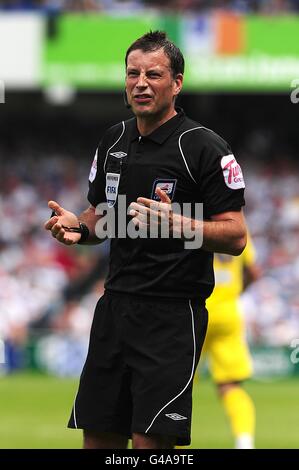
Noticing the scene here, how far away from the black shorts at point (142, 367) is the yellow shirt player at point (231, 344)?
3403mm

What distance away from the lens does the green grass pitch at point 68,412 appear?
9.86m

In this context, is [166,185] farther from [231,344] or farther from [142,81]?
[231,344]

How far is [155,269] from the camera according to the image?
5.26 metres

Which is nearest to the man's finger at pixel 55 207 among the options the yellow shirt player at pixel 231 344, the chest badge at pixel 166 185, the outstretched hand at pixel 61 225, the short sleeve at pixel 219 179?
the outstretched hand at pixel 61 225

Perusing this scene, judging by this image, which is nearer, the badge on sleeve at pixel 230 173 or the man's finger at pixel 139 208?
the man's finger at pixel 139 208

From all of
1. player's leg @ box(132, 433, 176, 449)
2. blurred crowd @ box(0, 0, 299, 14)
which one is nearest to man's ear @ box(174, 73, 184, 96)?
player's leg @ box(132, 433, 176, 449)

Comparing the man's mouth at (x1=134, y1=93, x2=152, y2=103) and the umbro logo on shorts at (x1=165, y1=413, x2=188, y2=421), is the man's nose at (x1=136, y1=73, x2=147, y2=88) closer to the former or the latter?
the man's mouth at (x1=134, y1=93, x2=152, y2=103)

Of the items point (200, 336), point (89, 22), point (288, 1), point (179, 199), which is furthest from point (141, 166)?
point (288, 1)

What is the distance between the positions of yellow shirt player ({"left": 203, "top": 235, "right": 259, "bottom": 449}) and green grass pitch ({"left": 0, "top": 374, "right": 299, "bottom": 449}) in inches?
29.8

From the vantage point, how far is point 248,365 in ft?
30.1

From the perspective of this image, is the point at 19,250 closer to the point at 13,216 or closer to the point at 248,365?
the point at 13,216
